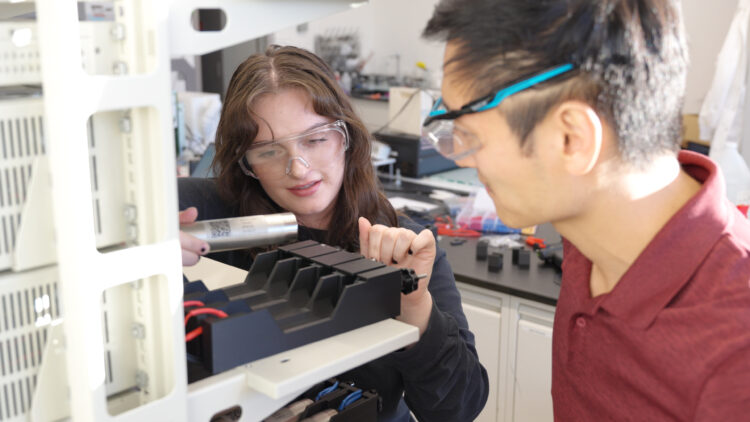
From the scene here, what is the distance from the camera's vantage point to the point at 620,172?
87 centimetres

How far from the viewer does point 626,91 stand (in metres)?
0.82

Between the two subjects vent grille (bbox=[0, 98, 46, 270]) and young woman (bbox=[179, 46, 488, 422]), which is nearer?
vent grille (bbox=[0, 98, 46, 270])

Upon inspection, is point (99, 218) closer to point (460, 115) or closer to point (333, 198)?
point (460, 115)

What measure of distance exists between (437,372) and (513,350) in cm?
131

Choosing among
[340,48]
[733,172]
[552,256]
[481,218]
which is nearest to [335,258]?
[552,256]

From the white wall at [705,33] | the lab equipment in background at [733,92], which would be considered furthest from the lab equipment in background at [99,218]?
the white wall at [705,33]

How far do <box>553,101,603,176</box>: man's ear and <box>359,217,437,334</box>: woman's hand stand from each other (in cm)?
32

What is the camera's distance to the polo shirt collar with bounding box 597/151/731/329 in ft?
2.79

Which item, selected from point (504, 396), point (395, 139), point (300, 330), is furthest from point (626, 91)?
point (395, 139)

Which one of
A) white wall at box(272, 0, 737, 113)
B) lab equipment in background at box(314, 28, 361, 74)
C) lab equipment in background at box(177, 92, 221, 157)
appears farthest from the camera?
lab equipment in background at box(314, 28, 361, 74)

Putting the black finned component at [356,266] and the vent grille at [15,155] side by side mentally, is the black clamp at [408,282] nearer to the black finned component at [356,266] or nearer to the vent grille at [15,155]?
the black finned component at [356,266]

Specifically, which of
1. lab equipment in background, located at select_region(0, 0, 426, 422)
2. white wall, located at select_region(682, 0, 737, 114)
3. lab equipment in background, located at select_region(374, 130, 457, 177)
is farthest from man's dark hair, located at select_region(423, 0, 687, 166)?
white wall, located at select_region(682, 0, 737, 114)

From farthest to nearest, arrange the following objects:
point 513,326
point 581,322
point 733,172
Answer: point 733,172, point 513,326, point 581,322

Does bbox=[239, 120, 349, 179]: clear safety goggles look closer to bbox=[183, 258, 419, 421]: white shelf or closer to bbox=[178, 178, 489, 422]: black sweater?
bbox=[178, 178, 489, 422]: black sweater
